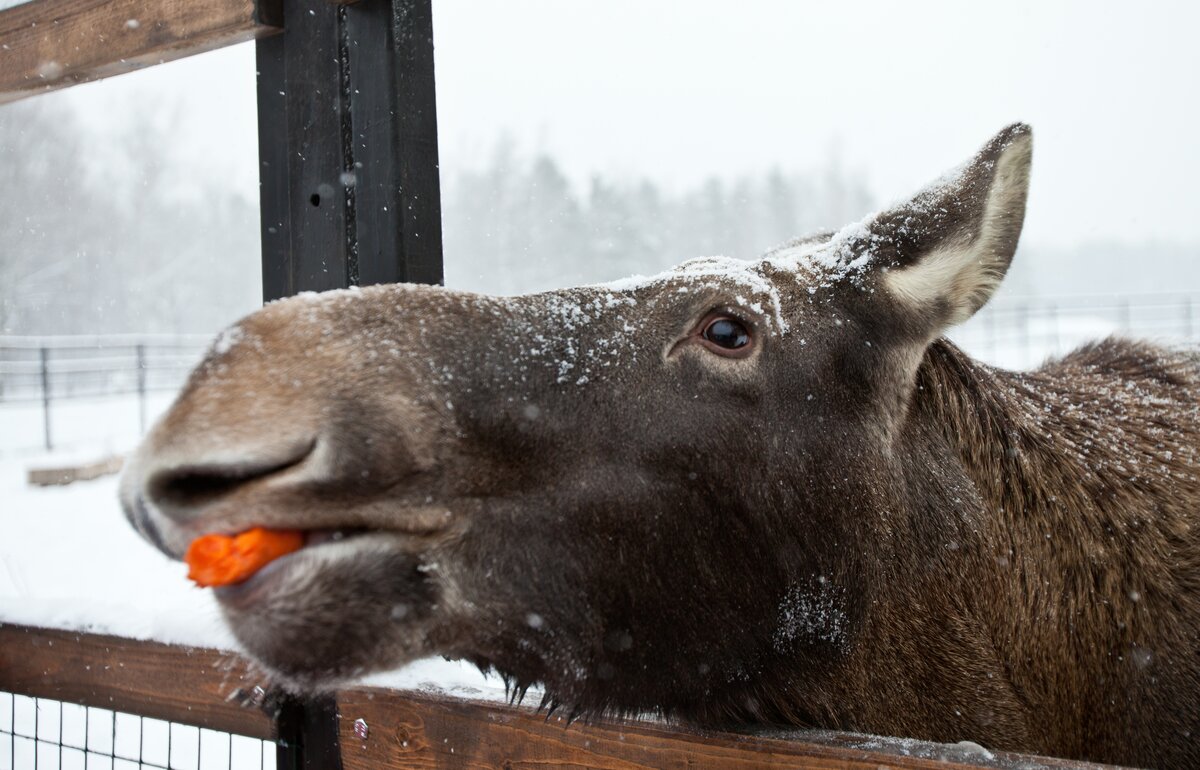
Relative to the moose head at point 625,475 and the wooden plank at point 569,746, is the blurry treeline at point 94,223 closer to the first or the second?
the wooden plank at point 569,746

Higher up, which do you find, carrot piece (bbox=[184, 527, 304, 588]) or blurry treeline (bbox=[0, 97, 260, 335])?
blurry treeline (bbox=[0, 97, 260, 335])

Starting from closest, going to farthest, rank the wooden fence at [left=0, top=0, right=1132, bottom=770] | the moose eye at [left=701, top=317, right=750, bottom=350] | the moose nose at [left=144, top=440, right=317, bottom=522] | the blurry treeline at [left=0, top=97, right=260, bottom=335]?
1. the moose nose at [left=144, top=440, right=317, bottom=522]
2. the moose eye at [left=701, top=317, right=750, bottom=350]
3. the wooden fence at [left=0, top=0, right=1132, bottom=770]
4. the blurry treeline at [left=0, top=97, right=260, bottom=335]

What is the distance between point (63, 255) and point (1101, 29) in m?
8.01

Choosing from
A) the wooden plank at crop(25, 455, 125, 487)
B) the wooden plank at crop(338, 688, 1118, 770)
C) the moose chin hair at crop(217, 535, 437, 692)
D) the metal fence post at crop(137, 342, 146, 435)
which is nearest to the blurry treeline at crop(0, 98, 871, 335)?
the wooden plank at crop(25, 455, 125, 487)

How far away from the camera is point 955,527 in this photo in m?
2.64

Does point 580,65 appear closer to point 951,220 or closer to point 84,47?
point 84,47

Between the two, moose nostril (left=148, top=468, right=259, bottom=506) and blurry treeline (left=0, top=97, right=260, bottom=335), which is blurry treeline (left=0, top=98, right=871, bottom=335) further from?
moose nostril (left=148, top=468, right=259, bottom=506)

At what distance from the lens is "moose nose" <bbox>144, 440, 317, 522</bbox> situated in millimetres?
1598

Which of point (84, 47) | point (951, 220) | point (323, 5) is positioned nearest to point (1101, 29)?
point (951, 220)

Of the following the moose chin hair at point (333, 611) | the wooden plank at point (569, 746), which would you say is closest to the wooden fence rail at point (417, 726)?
the wooden plank at point (569, 746)

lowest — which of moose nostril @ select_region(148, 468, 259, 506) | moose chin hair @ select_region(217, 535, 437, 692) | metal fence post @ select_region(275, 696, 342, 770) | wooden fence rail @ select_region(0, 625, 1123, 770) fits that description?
metal fence post @ select_region(275, 696, 342, 770)

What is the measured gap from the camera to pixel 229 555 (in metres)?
1.62

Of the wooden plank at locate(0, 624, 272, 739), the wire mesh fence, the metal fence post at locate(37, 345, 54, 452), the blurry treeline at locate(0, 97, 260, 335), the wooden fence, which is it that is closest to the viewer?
the wooden fence

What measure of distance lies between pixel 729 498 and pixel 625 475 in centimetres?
30
